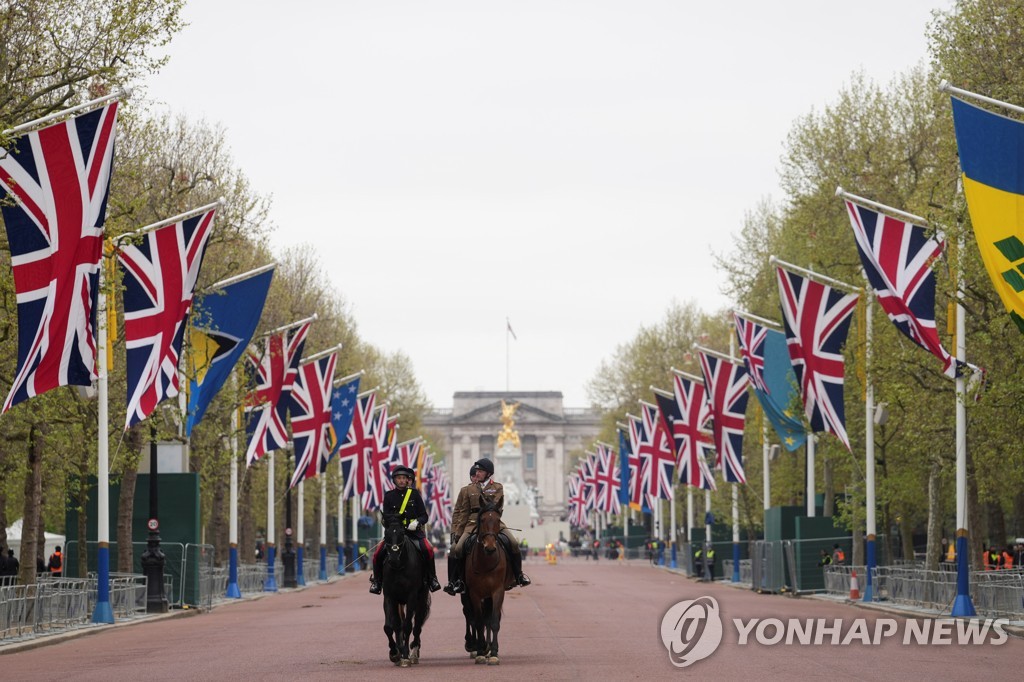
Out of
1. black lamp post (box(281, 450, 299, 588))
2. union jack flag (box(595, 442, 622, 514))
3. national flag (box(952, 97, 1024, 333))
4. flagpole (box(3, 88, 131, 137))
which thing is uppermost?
flagpole (box(3, 88, 131, 137))

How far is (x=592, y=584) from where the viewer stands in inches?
2530

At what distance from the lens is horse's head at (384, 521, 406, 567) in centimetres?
2228

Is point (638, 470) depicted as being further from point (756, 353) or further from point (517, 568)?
point (517, 568)

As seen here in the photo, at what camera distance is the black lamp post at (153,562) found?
41562 mm

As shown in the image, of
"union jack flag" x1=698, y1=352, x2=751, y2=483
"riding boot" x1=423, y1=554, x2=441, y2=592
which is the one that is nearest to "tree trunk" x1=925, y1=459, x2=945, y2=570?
"union jack flag" x1=698, y1=352, x2=751, y2=483

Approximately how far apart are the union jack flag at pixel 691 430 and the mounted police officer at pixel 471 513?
35.7m

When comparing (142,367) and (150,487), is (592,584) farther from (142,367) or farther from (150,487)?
(142,367)

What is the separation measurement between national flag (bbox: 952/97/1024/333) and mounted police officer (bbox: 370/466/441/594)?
8.76 meters

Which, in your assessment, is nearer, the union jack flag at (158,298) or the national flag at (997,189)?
the national flag at (997,189)

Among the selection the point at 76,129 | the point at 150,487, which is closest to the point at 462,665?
the point at 76,129

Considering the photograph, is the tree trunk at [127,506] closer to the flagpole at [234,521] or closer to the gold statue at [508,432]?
the flagpole at [234,521]

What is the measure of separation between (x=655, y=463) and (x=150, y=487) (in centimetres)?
3189

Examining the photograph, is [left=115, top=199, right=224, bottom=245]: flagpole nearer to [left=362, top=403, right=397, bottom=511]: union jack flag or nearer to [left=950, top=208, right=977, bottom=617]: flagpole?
[left=950, top=208, right=977, bottom=617]: flagpole

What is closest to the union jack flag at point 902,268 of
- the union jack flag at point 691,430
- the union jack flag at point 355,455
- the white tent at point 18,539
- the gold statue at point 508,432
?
the union jack flag at point 691,430
